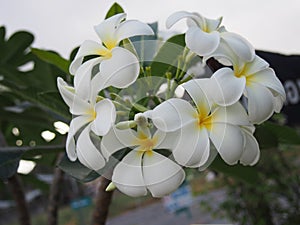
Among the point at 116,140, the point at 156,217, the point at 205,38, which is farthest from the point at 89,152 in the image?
the point at 156,217

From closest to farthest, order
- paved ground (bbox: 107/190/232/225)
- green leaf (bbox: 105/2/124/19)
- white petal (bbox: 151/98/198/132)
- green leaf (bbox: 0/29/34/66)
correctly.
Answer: white petal (bbox: 151/98/198/132)
green leaf (bbox: 105/2/124/19)
green leaf (bbox: 0/29/34/66)
paved ground (bbox: 107/190/232/225)

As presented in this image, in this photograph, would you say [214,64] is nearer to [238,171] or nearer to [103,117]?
[103,117]

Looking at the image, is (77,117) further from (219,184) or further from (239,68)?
(219,184)

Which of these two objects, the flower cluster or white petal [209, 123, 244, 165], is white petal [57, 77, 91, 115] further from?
white petal [209, 123, 244, 165]

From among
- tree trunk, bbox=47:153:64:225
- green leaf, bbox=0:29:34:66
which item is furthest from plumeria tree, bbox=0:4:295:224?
green leaf, bbox=0:29:34:66

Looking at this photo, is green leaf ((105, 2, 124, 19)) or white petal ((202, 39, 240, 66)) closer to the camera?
white petal ((202, 39, 240, 66))

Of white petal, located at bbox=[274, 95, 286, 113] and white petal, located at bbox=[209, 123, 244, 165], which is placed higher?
white petal, located at bbox=[209, 123, 244, 165]

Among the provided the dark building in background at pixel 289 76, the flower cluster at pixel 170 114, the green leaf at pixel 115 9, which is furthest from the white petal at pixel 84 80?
the dark building in background at pixel 289 76

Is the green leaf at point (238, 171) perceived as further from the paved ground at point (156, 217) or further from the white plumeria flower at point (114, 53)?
the paved ground at point (156, 217)

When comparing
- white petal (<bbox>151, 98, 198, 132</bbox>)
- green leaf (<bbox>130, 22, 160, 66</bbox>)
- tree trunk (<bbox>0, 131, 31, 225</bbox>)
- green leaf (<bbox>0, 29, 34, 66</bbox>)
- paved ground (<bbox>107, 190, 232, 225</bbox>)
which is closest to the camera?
white petal (<bbox>151, 98, 198, 132</bbox>)
